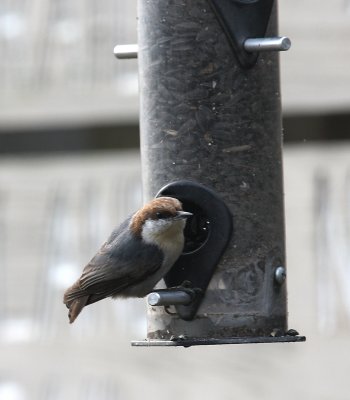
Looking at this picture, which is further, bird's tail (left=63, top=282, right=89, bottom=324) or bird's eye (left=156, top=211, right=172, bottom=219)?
bird's tail (left=63, top=282, right=89, bottom=324)

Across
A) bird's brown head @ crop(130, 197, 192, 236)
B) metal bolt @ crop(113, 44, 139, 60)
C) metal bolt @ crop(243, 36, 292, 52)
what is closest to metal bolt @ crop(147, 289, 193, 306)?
bird's brown head @ crop(130, 197, 192, 236)

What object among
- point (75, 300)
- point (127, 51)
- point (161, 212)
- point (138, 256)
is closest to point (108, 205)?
point (127, 51)

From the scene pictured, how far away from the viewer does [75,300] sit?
23.4 feet

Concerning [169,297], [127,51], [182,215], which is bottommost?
[169,297]

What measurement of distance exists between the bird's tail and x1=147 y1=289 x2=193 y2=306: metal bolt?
1.06 ft

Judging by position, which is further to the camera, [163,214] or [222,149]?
[222,149]

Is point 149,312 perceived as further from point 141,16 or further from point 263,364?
point 263,364

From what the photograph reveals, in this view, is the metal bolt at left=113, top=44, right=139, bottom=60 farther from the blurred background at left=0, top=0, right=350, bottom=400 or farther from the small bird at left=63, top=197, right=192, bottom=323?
the blurred background at left=0, top=0, right=350, bottom=400

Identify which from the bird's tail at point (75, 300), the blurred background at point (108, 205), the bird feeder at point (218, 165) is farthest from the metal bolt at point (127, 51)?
the blurred background at point (108, 205)

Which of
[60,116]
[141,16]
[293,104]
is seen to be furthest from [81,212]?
[141,16]

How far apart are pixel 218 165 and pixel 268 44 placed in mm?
505

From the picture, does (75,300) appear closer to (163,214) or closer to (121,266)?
(121,266)

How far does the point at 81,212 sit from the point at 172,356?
97 cm

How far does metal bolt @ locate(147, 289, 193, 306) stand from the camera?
684 cm
